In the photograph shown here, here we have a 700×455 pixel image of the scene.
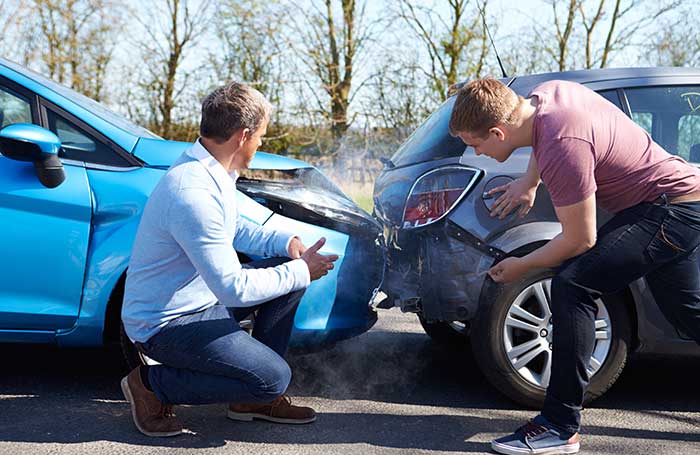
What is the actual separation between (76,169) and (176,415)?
1082 mm

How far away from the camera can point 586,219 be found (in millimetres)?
2514

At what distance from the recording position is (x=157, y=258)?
8.68 ft

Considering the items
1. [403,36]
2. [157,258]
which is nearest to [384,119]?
[403,36]

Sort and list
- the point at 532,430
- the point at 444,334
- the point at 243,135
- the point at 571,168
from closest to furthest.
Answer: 1. the point at 571,168
2. the point at 243,135
3. the point at 532,430
4. the point at 444,334

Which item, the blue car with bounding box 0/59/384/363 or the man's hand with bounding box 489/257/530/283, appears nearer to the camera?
the man's hand with bounding box 489/257/530/283

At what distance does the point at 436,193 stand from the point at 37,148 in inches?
64.4

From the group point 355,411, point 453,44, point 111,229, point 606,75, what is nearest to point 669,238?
point 606,75

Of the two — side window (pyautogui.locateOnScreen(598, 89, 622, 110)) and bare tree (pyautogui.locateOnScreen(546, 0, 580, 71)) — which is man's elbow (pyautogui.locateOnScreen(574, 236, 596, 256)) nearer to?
side window (pyautogui.locateOnScreen(598, 89, 622, 110))

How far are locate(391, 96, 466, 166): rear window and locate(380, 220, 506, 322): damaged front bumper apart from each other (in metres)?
0.36

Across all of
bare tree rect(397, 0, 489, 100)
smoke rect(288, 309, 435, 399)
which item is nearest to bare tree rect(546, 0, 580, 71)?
bare tree rect(397, 0, 489, 100)

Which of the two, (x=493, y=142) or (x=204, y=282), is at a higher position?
(x=493, y=142)

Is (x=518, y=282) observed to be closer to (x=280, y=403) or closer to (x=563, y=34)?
(x=280, y=403)

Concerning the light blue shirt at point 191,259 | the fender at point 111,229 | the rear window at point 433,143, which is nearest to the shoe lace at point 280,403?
the light blue shirt at point 191,259

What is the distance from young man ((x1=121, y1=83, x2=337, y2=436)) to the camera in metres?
2.55
